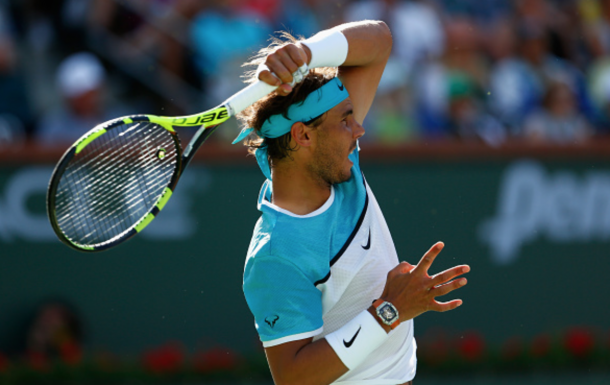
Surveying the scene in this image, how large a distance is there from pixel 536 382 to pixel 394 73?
9.84 ft

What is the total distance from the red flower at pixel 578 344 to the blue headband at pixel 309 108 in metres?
4.99

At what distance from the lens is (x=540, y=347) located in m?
7.50

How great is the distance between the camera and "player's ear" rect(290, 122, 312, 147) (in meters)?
3.28

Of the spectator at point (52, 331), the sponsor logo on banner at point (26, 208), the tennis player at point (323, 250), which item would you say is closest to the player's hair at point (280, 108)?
the tennis player at point (323, 250)

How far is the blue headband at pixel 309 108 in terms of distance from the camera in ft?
10.7

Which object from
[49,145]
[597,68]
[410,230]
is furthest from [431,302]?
[597,68]

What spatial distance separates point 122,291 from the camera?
7.19 meters

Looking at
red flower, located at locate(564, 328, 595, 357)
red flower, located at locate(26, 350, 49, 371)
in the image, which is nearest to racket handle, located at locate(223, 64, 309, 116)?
red flower, located at locate(26, 350, 49, 371)

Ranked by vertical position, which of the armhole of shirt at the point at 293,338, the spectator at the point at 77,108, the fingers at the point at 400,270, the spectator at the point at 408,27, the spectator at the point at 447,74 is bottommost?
the spectator at the point at 447,74

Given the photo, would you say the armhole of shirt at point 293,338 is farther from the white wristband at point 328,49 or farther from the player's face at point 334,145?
the white wristband at point 328,49

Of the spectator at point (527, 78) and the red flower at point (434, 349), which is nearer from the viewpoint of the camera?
the red flower at point (434, 349)

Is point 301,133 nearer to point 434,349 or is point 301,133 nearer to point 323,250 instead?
point 323,250

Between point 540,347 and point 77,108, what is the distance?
14.4ft

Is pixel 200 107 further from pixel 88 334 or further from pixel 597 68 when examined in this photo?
pixel 597 68
